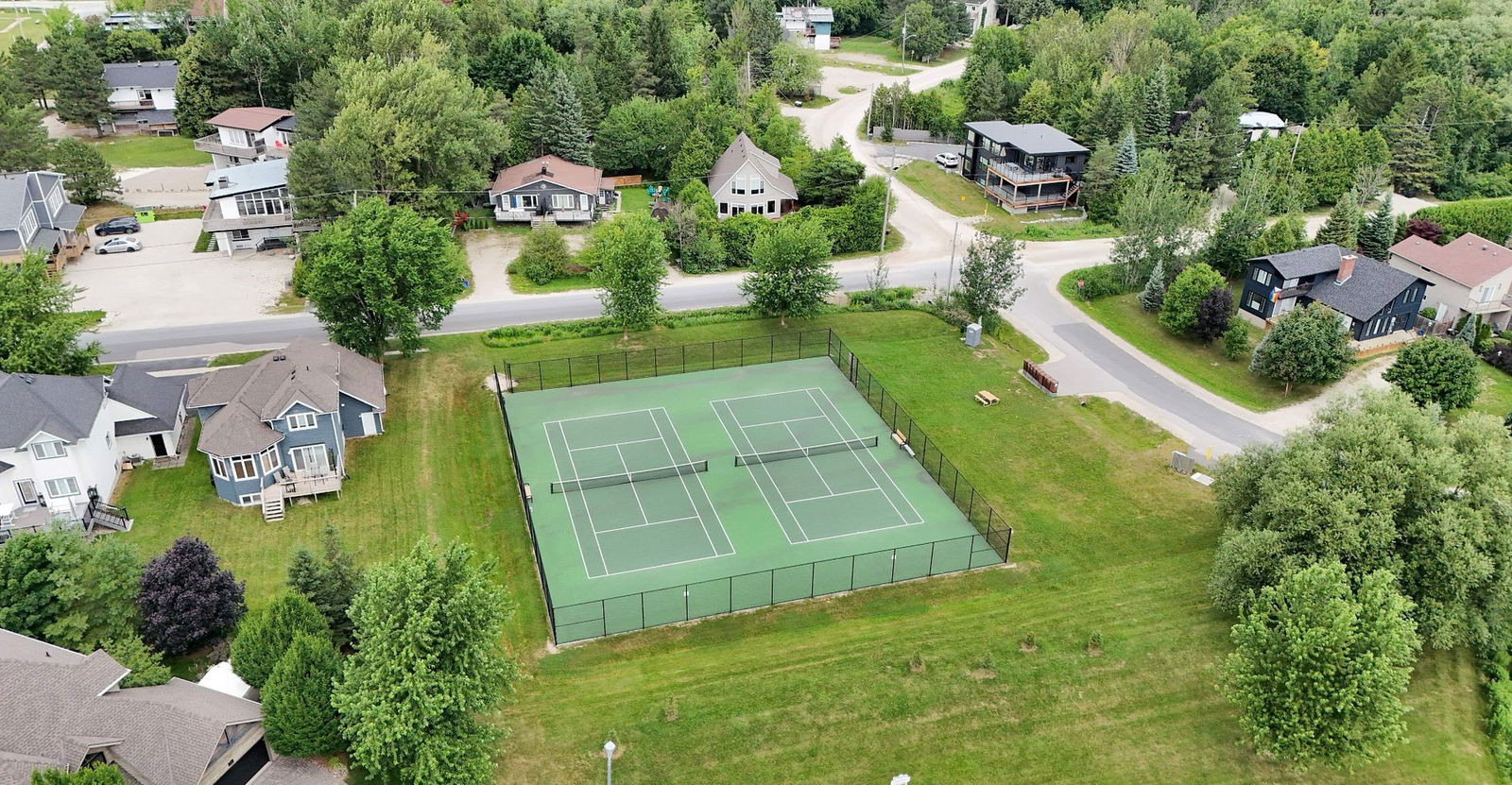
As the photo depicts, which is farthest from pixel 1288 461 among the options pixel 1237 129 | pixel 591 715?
pixel 1237 129

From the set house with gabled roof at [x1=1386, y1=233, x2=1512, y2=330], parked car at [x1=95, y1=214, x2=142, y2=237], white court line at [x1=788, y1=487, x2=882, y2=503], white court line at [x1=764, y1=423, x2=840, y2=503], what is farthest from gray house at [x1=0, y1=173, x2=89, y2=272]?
house with gabled roof at [x1=1386, y1=233, x2=1512, y2=330]

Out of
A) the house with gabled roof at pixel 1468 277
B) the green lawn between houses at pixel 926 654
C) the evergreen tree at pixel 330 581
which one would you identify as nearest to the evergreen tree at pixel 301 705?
the evergreen tree at pixel 330 581

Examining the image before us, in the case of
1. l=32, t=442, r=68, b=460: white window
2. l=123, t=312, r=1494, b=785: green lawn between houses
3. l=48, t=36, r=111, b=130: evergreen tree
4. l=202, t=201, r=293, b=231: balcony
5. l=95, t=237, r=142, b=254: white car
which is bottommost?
l=123, t=312, r=1494, b=785: green lawn between houses

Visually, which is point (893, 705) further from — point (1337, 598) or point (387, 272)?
point (387, 272)

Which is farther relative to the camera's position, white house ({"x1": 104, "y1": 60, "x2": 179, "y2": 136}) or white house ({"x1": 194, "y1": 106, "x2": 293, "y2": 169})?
white house ({"x1": 104, "y1": 60, "x2": 179, "y2": 136})

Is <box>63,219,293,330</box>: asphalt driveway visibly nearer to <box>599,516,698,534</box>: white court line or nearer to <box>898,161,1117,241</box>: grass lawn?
<box>599,516,698,534</box>: white court line

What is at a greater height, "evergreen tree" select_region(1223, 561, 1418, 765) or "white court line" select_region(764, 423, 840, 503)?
"evergreen tree" select_region(1223, 561, 1418, 765)

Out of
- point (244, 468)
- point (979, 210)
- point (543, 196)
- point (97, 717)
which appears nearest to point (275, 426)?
point (244, 468)

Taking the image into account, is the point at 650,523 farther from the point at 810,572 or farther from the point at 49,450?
the point at 49,450

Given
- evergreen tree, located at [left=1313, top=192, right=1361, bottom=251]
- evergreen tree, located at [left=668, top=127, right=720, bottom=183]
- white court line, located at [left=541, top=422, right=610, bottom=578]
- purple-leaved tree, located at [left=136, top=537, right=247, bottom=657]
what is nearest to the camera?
purple-leaved tree, located at [left=136, top=537, right=247, bottom=657]
